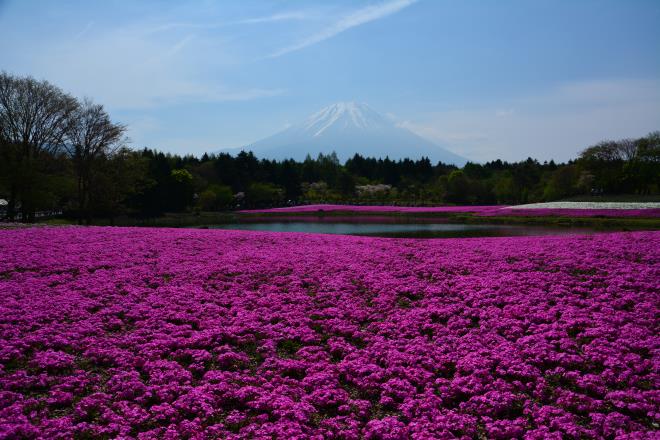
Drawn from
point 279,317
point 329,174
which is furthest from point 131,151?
point 329,174

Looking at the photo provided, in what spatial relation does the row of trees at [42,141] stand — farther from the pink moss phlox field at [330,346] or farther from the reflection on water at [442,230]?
the pink moss phlox field at [330,346]

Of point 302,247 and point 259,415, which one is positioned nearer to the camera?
point 259,415

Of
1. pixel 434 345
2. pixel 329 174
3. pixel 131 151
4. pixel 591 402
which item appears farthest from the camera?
pixel 329 174

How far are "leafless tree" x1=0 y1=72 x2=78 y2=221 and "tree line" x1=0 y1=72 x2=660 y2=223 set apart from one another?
9 centimetres

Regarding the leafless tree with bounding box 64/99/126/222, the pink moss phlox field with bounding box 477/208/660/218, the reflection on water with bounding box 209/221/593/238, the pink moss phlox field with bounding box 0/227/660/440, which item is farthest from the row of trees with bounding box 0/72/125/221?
the pink moss phlox field with bounding box 477/208/660/218

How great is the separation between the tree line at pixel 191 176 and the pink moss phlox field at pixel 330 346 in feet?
98.9

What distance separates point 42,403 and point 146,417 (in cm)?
212

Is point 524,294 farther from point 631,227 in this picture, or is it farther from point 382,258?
point 631,227

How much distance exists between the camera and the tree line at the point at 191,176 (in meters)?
42.2

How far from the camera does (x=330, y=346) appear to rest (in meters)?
11.0

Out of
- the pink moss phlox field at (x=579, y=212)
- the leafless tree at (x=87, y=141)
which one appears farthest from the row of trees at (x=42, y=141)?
the pink moss phlox field at (x=579, y=212)

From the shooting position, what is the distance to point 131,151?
53938 millimetres

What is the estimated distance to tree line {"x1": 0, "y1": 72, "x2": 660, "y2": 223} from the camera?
1661 inches

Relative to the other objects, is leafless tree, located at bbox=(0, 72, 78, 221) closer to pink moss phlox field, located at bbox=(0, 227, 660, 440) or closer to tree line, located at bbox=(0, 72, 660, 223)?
tree line, located at bbox=(0, 72, 660, 223)
